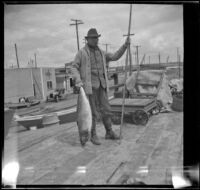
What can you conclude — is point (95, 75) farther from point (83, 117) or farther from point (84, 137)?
point (84, 137)

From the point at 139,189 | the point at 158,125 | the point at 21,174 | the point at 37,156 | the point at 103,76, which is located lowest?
the point at 139,189

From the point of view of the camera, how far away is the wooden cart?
241cm

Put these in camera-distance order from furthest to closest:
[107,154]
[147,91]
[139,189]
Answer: [147,91] → [107,154] → [139,189]

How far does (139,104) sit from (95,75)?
57 cm

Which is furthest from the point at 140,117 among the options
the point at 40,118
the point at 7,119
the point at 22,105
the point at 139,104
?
the point at 7,119

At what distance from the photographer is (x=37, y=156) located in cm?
230

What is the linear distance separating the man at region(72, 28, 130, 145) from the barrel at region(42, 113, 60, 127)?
0.41 metres

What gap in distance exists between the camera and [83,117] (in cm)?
235

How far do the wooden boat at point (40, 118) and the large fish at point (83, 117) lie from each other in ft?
0.22

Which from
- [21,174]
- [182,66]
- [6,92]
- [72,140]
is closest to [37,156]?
[21,174]

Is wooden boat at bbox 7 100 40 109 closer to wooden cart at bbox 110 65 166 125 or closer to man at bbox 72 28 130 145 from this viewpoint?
man at bbox 72 28 130 145

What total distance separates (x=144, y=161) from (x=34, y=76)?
1.42 meters

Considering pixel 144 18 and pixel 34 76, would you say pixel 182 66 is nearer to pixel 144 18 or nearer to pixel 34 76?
Answer: pixel 144 18

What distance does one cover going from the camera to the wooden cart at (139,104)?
2.41 m
